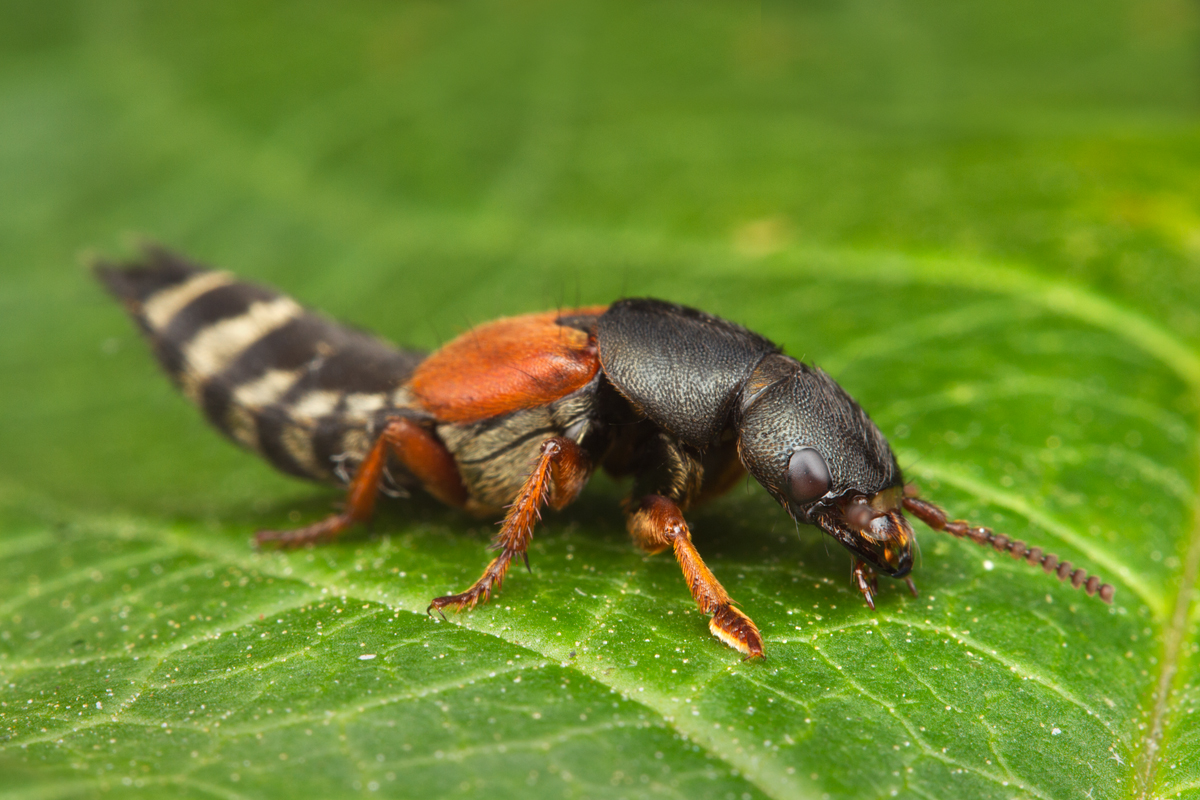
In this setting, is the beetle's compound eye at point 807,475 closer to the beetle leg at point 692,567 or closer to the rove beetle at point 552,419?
the rove beetle at point 552,419

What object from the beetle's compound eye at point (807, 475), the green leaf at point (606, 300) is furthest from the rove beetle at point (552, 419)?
the green leaf at point (606, 300)

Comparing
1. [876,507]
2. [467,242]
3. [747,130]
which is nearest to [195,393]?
[467,242]

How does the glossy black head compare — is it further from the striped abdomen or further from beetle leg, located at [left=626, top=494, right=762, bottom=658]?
the striped abdomen

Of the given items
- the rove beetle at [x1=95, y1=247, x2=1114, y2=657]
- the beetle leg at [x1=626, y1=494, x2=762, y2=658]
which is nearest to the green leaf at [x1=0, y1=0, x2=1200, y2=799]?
the beetle leg at [x1=626, y1=494, x2=762, y2=658]

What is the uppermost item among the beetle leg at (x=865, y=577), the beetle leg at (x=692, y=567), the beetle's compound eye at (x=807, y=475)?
the beetle's compound eye at (x=807, y=475)

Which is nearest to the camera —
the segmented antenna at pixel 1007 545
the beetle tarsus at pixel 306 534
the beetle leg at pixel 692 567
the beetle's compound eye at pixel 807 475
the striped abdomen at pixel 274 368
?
the beetle leg at pixel 692 567

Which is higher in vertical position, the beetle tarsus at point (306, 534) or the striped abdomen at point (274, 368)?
the striped abdomen at point (274, 368)

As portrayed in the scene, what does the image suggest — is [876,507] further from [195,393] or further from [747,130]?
[747,130]
